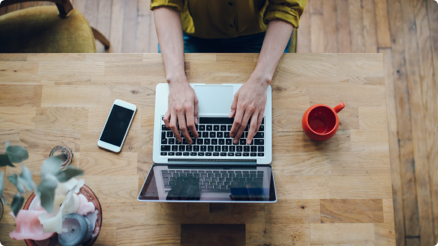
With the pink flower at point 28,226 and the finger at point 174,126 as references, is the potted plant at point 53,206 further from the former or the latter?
the finger at point 174,126

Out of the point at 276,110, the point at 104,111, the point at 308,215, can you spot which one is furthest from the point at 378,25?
the point at 104,111

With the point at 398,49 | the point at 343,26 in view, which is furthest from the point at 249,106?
the point at 398,49

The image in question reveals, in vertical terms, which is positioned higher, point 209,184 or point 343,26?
point 343,26

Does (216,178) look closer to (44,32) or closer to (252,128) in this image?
(252,128)

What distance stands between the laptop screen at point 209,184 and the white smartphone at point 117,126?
0.18 m

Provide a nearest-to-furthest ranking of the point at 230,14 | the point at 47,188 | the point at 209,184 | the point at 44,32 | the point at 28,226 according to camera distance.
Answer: the point at 47,188 < the point at 28,226 < the point at 209,184 < the point at 230,14 < the point at 44,32

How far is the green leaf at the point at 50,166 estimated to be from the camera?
1.61 feet

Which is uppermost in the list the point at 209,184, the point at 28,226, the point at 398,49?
the point at 398,49

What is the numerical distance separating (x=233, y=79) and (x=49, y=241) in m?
0.79

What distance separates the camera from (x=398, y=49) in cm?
166

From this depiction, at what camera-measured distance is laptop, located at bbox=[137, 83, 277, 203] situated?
0.75m

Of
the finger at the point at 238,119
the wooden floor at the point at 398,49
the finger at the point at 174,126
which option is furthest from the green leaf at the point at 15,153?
the wooden floor at the point at 398,49

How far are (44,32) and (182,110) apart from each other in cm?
89

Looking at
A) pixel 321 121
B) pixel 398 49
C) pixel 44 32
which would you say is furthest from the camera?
pixel 398 49
